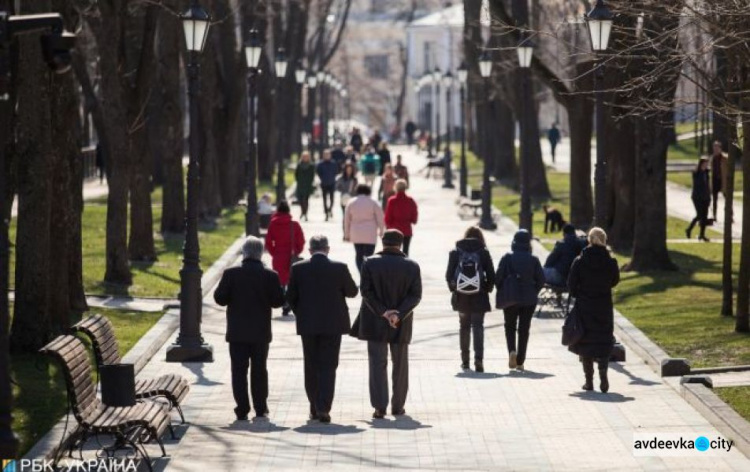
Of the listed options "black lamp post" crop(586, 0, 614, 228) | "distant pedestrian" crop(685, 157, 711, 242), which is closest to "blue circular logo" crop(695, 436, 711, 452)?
"black lamp post" crop(586, 0, 614, 228)

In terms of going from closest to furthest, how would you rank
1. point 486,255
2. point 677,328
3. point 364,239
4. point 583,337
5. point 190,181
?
1. point 583,337
2. point 486,255
3. point 190,181
4. point 677,328
5. point 364,239

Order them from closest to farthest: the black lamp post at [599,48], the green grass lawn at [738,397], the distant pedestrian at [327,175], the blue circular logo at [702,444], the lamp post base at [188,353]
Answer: the blue circular logo at [702,444]
the green grass lawn at [738,397]
the lamp post base at [188,353]
the black lamp post at [599,48]
the distant pedestrian at [327,175]

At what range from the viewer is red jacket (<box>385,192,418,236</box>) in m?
27.0

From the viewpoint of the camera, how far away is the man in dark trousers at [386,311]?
15.3 m

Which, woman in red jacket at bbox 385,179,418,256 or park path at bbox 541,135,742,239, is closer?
woman in red jacket at bbox 385,179,418,256

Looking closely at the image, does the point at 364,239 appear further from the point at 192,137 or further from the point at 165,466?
the point at 165,466

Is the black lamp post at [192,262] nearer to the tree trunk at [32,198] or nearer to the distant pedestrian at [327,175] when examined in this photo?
the tree trunk at [32,198]

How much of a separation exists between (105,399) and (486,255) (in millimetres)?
5619

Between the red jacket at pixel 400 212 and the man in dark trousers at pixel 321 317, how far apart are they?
12026mm

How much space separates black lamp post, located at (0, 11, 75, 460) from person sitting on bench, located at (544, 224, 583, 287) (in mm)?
11574

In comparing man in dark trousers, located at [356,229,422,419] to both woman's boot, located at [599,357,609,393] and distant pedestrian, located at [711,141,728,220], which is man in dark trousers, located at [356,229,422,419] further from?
distant pedestrian, located at [711,141,728,220]

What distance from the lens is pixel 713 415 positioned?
14.9 meters

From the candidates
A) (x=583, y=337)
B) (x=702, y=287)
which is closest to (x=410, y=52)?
(x=702, y=287)

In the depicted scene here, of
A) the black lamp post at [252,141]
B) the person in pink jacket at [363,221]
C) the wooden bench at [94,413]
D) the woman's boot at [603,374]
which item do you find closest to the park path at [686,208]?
the black lamp post at [252,141]
